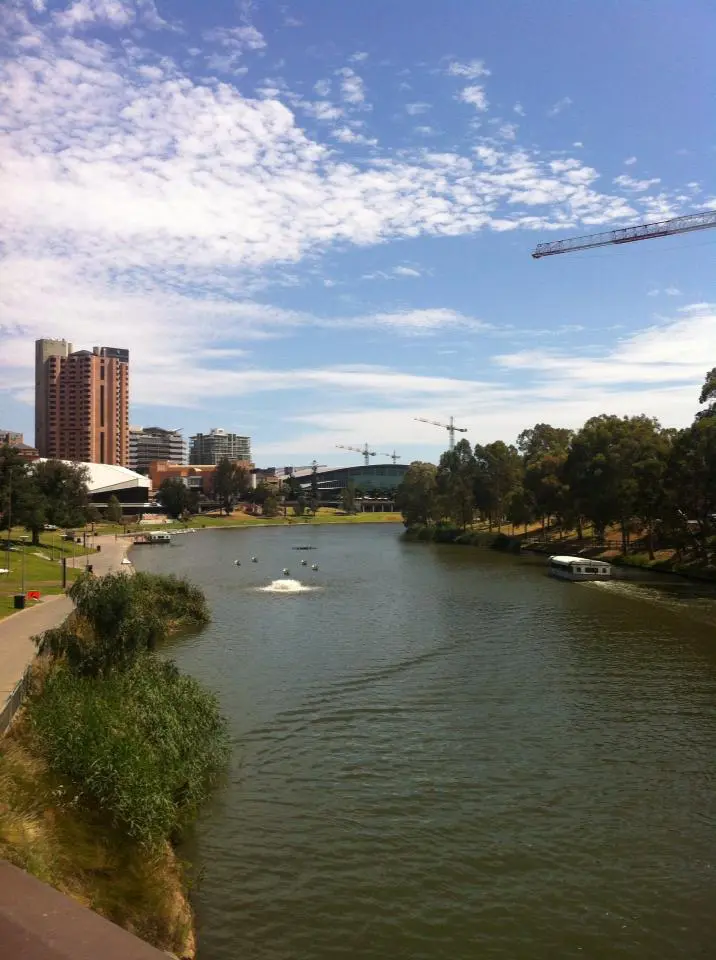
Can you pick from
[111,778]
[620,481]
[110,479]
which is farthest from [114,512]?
[111,778]

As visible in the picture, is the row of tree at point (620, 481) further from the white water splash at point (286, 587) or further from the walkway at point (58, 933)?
the walkway at point (58, 933)

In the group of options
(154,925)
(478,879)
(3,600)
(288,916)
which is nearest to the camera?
(154,925)

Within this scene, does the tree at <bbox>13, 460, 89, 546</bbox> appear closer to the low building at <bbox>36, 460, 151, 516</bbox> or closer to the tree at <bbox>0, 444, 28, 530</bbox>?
the tree at <bbox>0, 444, 28, 530</bbox>

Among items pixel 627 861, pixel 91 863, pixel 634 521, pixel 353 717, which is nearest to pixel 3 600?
pixel 353 717

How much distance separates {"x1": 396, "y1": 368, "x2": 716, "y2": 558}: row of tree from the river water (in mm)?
28132

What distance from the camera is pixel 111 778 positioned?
1634 cm

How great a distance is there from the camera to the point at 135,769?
16875mm

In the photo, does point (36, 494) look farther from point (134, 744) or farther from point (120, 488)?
point (120, 488)

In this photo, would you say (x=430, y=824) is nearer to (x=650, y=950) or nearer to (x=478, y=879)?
(x=478, y=879)

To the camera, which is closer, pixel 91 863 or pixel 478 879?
pixel 91 863

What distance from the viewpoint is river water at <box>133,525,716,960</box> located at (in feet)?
46.9

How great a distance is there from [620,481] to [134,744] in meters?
70.6

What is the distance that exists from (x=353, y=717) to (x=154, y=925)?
13.9 m

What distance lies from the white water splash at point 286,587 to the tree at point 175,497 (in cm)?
12528
